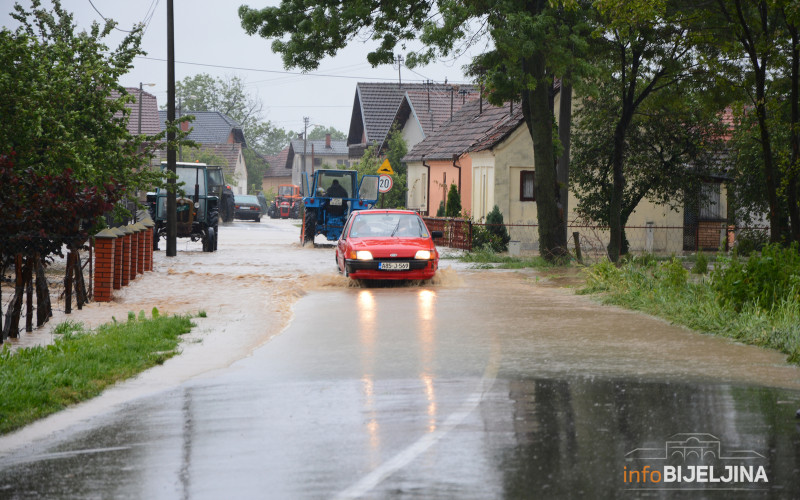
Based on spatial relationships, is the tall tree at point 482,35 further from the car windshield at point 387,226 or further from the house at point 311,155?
the house at point 311,155

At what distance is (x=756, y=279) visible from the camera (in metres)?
13.7

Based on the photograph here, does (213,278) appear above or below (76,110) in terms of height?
below

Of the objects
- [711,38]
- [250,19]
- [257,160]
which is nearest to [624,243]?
[711,38]

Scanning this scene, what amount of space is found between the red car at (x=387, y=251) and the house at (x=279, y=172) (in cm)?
10284

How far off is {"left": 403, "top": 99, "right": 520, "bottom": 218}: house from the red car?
1658 centimetres

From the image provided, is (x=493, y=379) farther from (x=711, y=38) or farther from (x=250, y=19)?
(x=250, y=19)

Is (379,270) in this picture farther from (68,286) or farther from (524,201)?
(524,201)

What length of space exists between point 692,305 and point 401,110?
155ft

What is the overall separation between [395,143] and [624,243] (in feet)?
85.1

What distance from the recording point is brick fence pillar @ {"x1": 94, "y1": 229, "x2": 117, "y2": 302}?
16.6m

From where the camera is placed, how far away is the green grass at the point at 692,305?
1177 centimetres

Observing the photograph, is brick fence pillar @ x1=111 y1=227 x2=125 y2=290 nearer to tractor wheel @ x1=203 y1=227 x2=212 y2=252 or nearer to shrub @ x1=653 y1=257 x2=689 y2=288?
shrub @ x1=653 y1=257 x2=689 y2=288

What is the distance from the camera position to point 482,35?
23953 mm

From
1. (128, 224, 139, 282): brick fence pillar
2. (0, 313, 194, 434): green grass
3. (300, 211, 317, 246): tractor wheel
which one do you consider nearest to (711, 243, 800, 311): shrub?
(0, 313, 194, 434): green grass
